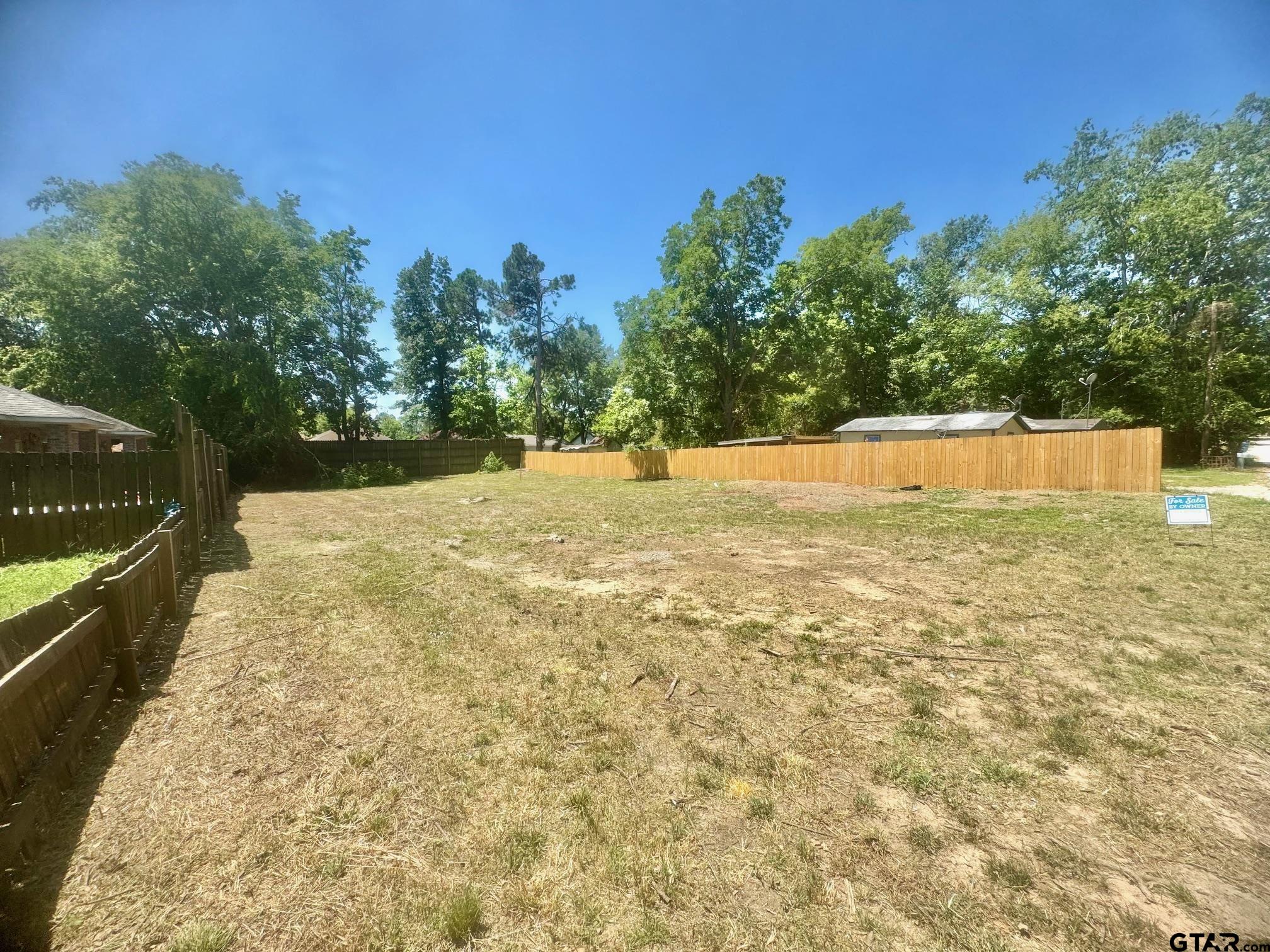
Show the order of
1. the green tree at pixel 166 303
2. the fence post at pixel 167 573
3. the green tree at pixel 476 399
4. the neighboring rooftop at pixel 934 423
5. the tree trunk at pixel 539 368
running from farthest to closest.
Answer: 1. the tree trunk at pixel 539 368
2. the green tree at pixel 476 399
3. the neighboring rooftop at pixel 934 423
4. the green tree at pixel 166 303
5. the fence post at pixel 167 573

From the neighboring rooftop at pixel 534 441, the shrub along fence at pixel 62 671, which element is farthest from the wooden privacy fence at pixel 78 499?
the neighboring rooftop at pixel 534 441

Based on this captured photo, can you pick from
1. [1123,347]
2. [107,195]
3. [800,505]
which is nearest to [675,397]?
[800,505]

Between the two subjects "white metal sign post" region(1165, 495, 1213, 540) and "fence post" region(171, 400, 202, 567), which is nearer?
"fence post" region(171, 400, 202, 567)

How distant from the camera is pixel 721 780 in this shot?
91.7 inches

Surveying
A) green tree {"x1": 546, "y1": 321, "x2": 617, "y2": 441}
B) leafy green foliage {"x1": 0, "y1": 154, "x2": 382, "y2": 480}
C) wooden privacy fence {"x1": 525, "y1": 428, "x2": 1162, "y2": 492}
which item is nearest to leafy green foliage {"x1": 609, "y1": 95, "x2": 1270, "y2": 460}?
wooden privacy fence {"x1": 525, "y1": 428, "x2": 1162, "y2": 492}

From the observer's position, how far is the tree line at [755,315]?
65.3ft

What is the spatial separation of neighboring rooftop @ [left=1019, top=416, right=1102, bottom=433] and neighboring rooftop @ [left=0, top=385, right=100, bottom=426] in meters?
36.0

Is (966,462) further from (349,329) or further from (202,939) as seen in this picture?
(349,329)

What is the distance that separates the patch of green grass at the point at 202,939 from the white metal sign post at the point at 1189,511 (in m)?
10.1

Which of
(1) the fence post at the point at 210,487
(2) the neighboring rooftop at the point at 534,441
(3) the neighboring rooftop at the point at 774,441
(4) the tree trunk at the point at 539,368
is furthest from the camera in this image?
(2) the neighboring rooftop at the point at 534,441

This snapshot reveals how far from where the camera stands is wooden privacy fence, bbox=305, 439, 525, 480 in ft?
81.7

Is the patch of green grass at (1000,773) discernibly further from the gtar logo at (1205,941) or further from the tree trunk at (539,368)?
the tree trunk at (539,368)

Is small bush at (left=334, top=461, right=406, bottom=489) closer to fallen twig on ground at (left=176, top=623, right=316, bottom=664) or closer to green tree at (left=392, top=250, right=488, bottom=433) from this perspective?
green tree at (left=392, top=250, right=488, bottom=433)

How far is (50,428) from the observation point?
14.4 meters
